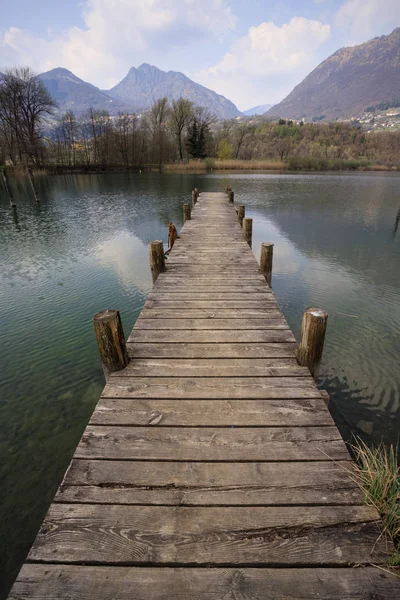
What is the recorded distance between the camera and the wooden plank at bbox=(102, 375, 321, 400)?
312cm

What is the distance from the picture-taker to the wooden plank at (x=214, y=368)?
11.3ft

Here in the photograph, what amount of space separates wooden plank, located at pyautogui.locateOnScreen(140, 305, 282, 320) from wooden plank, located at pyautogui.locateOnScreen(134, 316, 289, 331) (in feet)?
0.35

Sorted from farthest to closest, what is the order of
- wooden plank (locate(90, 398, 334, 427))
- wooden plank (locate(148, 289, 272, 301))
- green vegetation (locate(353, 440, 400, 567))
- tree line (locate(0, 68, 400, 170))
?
tree line (locate(0, 68, 400, 170)) < wooden plank (locate(148, 289, 272, 301)) < wooden plank (locate(90, 398, 334, 427)) < green vegetation (locate(353, 440, 400, 567))

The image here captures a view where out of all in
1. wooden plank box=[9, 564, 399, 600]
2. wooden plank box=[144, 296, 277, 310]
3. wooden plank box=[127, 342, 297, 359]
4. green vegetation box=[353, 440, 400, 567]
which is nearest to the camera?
wooden plank box=[9, 564, 399, 600]

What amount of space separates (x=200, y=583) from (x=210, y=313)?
11.8 ft

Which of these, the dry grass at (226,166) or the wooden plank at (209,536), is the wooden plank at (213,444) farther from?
the dry grass at (226,166)

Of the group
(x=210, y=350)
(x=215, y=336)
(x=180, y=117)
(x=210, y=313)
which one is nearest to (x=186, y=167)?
(x=180, y=117)

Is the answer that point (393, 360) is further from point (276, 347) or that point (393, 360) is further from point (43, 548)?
point (43, 548)

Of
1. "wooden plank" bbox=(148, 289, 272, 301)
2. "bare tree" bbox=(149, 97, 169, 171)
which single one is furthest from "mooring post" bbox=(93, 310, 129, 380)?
"bare tree" bbox=(149, 97, 169, 171)

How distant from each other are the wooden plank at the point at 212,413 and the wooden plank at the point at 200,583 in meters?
1.13

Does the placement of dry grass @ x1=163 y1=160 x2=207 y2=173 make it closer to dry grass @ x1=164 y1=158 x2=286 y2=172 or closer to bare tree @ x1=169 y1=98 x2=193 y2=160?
dry grass @ x1=164 y1=158 x2=286 y2=172

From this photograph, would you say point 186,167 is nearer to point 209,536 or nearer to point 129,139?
point 129,139

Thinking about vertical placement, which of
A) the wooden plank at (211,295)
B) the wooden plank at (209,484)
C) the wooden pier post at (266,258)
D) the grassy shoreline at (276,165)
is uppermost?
the grassy shoreline at (276,165)

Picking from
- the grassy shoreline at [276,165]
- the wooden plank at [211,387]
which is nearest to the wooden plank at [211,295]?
the wooden plank at [211,387]
